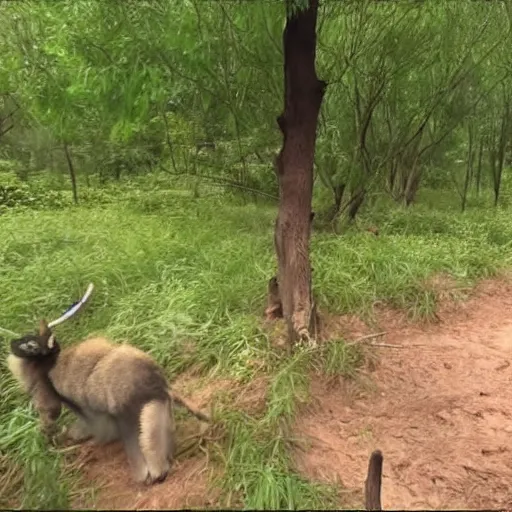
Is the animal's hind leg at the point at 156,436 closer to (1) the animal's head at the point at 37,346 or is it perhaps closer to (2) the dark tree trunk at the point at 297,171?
(1) the animal's head at the point at 37,346

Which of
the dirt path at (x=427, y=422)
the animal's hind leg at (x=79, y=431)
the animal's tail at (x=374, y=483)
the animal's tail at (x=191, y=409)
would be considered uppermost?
the animal's tail at (x=374, y=483)

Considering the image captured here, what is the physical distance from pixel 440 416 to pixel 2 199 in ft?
33.1

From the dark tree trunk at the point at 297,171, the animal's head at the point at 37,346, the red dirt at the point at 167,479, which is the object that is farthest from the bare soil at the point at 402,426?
the animal's head at the point at 37,346

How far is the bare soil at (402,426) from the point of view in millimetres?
2996

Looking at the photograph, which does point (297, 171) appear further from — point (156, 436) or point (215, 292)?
point (156, 436)

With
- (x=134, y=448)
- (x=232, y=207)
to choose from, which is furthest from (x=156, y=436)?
(x=232, y=207)

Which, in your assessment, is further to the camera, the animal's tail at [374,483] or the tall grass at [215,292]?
the tall grass at [215,292]

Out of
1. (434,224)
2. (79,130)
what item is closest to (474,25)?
(434,224)

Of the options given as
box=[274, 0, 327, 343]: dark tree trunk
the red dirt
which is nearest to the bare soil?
the red dirt

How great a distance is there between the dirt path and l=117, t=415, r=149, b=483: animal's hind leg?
A: 3.11 feet

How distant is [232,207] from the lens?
10.2m

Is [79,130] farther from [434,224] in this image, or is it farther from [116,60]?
[434,224]

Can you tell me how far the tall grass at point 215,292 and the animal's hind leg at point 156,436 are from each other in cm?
35

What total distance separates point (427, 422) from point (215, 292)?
7.60ft
